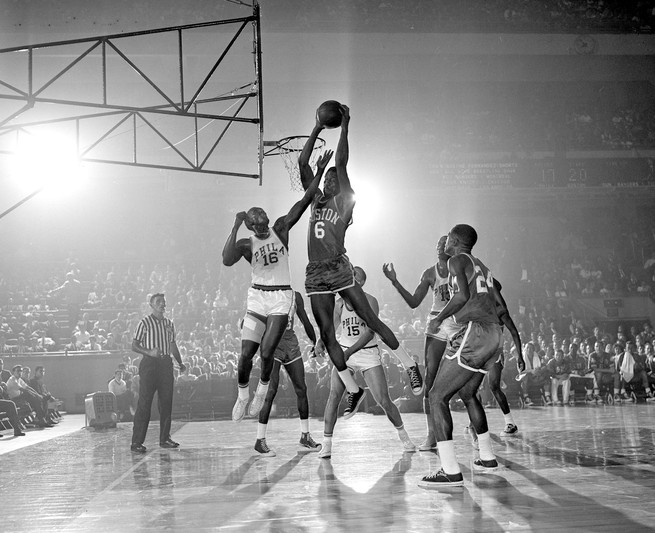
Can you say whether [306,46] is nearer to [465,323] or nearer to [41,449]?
[41,449]

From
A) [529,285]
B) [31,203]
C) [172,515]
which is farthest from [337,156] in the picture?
[31,203]

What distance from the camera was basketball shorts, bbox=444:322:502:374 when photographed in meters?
5.70

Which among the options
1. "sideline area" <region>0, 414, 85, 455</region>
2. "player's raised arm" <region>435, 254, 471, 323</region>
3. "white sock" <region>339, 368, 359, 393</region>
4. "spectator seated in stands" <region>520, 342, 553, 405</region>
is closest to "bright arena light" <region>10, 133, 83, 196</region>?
"sideline area" <region>0, 414, 85, 455</region>

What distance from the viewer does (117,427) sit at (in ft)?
42.6

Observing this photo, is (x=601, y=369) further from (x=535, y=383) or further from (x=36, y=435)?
(x=36, y=435)

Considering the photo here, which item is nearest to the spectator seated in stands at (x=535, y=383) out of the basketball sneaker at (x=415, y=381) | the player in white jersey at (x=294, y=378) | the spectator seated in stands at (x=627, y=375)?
the spectator seated in stands at (x=627, y=375)

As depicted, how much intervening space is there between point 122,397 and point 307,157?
32.0ft

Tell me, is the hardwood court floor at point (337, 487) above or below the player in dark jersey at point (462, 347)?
below

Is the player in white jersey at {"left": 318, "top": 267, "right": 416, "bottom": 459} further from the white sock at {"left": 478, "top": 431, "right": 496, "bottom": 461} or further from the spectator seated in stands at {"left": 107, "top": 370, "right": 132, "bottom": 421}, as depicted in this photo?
the spectator seated in stands at {"left": 107, "top": 370, "right": 132, "bottom": 421}

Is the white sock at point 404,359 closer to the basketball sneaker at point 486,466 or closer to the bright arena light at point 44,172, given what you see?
the basketball sneaker at point 486,466

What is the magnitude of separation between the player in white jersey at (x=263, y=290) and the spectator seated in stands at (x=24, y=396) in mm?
8005

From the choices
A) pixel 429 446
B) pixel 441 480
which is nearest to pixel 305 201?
pixel 441 480

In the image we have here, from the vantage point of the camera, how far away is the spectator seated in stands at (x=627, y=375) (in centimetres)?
1541

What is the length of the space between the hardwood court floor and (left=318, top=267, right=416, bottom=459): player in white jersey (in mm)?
359
